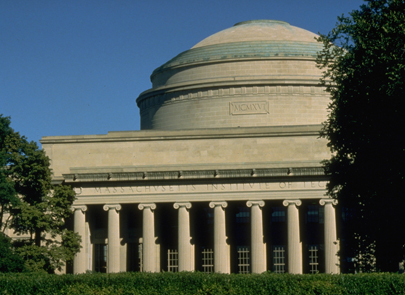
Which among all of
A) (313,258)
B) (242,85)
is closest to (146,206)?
(313,258)

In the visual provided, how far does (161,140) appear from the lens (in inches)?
3145

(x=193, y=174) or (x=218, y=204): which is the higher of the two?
(x=193, y=174)

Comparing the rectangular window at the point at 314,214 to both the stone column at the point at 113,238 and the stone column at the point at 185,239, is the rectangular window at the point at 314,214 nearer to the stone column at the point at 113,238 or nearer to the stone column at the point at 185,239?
the stone column at the point at 185,239

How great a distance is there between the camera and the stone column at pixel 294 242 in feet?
240

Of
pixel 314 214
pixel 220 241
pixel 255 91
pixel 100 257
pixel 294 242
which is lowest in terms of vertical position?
pixel 100 257

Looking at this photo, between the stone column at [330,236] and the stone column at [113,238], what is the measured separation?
621 inches

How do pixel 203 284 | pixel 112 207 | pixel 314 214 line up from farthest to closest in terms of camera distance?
pixel 314 214
pixel 112 207
pixel 203 284

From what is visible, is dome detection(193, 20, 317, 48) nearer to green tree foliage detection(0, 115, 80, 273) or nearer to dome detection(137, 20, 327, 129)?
dome detection(137, 20, 327, 129)

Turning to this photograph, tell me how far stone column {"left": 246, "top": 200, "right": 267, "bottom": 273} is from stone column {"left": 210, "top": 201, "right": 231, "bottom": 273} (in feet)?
6.49

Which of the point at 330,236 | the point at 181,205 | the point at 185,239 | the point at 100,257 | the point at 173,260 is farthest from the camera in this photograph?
the point at 100,257

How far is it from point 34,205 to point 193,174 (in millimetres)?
12436

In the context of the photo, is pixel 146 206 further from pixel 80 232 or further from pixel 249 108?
pixel 249 108

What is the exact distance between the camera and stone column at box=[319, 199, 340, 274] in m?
72.8

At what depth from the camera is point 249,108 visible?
286 feet
